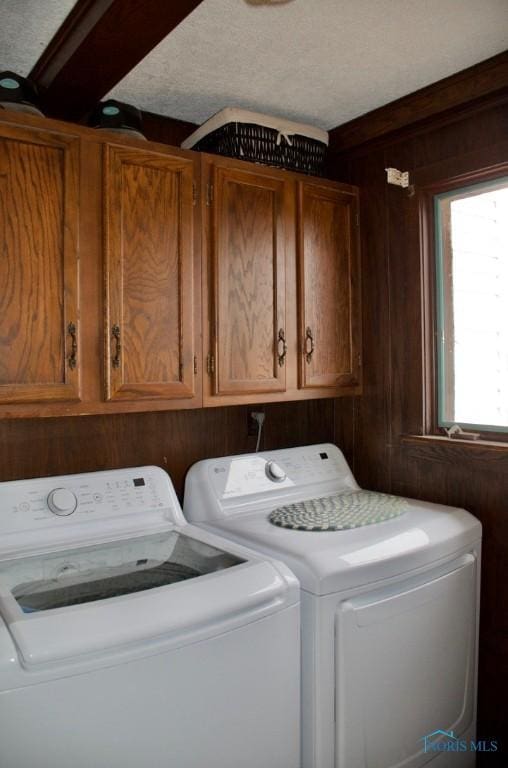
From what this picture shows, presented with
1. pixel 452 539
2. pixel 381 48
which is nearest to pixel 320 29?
pixel 381 48

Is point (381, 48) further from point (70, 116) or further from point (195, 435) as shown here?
point (195, 435)

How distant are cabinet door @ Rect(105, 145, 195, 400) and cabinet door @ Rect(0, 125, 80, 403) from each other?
11 cm

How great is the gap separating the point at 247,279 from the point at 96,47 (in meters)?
0.82

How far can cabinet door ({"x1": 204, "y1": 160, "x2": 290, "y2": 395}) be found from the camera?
198 cm

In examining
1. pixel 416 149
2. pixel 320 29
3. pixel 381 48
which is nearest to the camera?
pixel 320 29

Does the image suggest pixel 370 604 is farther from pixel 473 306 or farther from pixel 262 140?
pixel 262 140

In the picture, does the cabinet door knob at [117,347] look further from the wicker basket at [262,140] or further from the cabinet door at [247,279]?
the wicker basket at [262,140]

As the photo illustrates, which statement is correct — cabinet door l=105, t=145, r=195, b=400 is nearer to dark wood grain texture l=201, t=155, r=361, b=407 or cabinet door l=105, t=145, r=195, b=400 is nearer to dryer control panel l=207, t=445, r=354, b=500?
dark wood grain texture l=201, t=155, r=361, b=407

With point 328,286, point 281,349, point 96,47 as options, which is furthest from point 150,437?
point 96,47

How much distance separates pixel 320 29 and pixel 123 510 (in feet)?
5.04

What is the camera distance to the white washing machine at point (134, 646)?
1141 mm

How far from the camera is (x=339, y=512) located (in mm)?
2002

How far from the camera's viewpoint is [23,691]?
111 centimetres

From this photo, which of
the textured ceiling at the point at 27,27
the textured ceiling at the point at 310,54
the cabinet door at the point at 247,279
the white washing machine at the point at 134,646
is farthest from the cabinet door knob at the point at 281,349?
the textured ceiling at the point at 27,27
